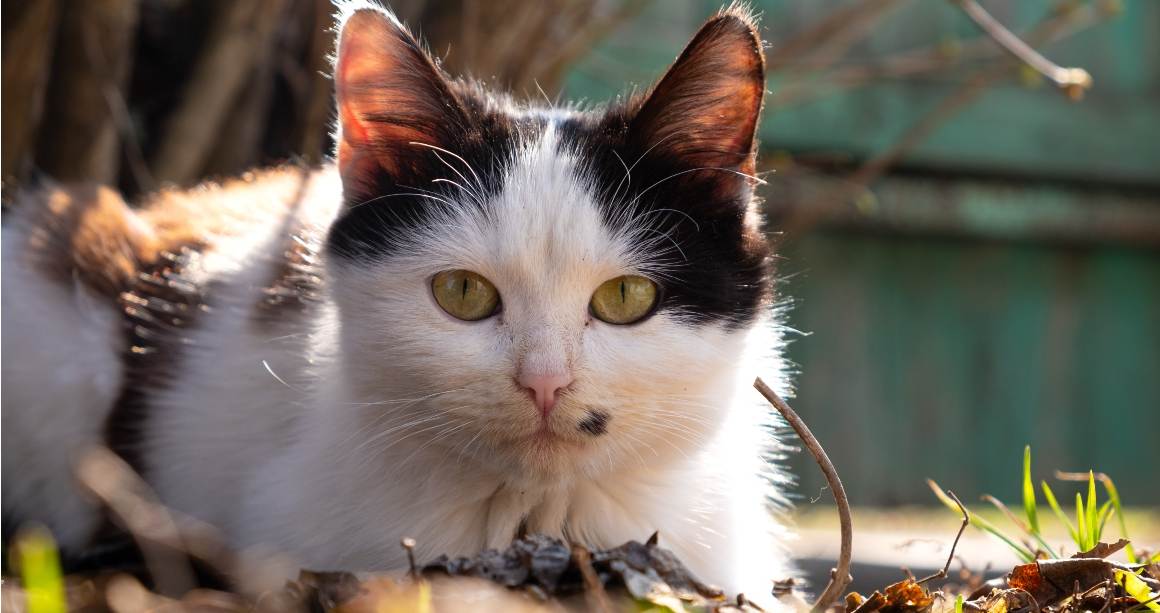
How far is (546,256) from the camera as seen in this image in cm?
167

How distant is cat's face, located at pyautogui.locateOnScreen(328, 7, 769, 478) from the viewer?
1647 millimetres

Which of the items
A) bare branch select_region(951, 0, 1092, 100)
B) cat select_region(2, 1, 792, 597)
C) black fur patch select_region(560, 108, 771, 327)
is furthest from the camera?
bare branch select_region(951, 0, 1092, 100)

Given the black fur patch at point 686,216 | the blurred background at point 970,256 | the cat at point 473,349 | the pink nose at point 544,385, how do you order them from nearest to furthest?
the pink nose at point 544,385, the cat at point 473,349, the black fur patch at point 686,216, the blurred background at point 970,256

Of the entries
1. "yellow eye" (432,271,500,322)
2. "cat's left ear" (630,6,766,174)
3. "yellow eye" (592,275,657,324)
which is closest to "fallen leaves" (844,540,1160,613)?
"yellow eye" (592,275,657,324)

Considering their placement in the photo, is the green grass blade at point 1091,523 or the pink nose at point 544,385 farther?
the green grass blade at point 1091,523

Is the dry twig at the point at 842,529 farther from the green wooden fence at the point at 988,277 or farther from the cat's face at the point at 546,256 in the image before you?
the green wooden fence at the point at 988,277

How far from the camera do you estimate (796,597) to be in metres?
1.78

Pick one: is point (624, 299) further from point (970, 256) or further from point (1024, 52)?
point (970, 256)

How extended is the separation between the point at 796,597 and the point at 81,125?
2.14 m

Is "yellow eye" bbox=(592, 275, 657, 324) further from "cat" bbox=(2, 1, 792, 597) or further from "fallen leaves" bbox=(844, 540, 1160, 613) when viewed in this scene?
"fallen leaves" bbox=(844, 540, 1160, 613)

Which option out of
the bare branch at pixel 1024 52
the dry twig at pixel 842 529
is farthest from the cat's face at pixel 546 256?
the bare branch at pixel 1024 52

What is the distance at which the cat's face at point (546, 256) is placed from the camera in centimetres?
165

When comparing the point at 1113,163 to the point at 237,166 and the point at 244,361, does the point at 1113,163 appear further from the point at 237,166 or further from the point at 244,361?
the point at 244,361

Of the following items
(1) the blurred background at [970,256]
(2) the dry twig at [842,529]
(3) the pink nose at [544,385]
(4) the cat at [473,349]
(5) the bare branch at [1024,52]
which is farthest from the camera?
(1) the blurred background at [970,256]
